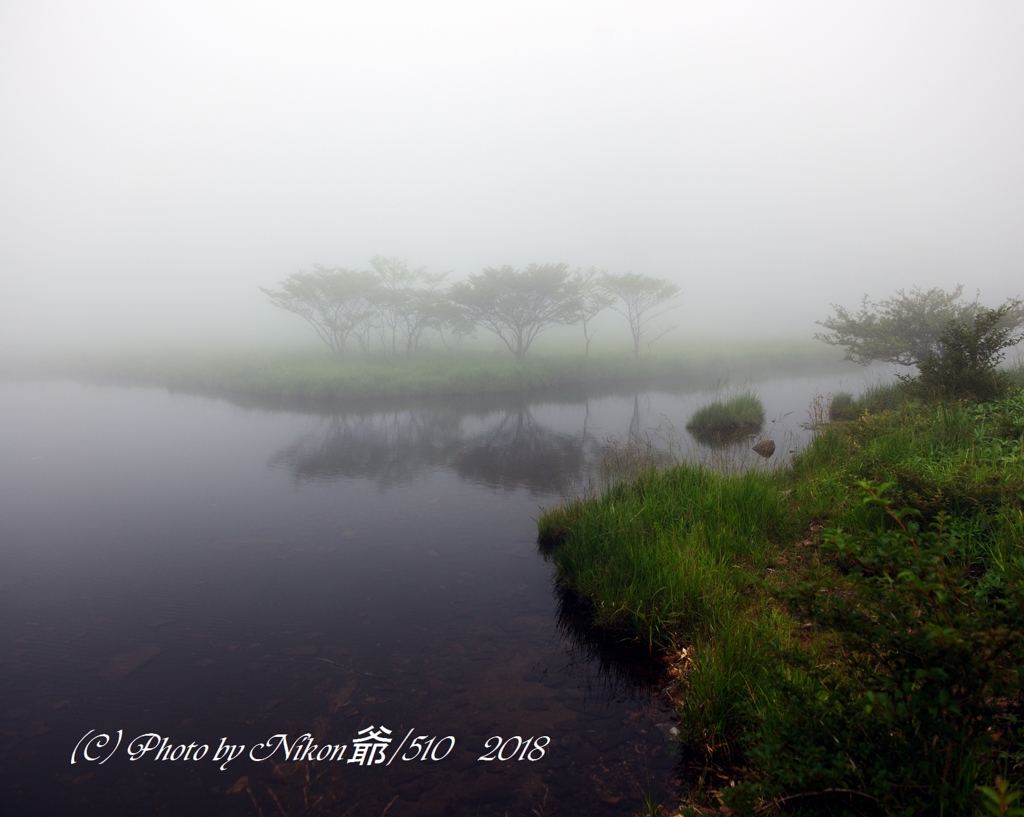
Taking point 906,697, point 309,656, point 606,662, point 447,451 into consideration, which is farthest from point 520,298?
point 906,697

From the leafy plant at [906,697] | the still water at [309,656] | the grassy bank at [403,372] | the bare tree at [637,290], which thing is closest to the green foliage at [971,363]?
the still water at [309,656]

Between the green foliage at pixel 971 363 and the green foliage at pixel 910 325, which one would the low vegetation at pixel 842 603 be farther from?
the green foliage at pixel 910 325

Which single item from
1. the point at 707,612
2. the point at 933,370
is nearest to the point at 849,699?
the point at 707,612

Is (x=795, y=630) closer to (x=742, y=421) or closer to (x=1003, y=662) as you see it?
(x=1003, y=662)

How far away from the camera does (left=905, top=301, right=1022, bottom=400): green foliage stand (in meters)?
8.09

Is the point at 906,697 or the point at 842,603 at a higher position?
the point at 842,603

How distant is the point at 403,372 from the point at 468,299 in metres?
7.38

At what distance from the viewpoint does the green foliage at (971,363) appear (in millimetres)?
8094

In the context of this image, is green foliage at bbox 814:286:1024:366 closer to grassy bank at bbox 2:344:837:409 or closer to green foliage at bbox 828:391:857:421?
green foliage at bbox 828:391:857:421

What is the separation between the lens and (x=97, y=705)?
15.9ft

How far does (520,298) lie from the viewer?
1271 inches

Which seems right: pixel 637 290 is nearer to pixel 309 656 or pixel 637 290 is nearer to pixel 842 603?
pixel 309 656

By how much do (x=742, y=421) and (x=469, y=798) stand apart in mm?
13569

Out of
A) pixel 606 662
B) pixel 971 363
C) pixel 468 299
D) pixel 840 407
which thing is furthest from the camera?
pixel 468 299
